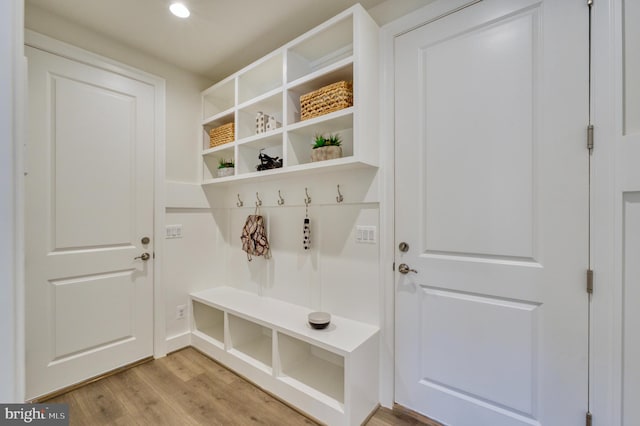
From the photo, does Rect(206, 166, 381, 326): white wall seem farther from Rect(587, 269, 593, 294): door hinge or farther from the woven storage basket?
Rect(587, 269, 593, 294): door hinge

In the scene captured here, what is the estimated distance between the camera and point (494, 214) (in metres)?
1.40

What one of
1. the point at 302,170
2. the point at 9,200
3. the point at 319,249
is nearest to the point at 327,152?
the point at 302,170

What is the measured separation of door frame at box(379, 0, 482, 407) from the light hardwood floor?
0.25 meters

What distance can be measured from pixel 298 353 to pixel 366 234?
0.99 meters

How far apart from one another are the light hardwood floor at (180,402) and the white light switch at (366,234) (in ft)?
3.34

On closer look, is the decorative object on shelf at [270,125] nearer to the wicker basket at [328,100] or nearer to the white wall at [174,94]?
the wicker basket at [328,100]

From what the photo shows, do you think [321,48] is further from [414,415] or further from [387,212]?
[414,415]

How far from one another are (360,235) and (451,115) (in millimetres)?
865

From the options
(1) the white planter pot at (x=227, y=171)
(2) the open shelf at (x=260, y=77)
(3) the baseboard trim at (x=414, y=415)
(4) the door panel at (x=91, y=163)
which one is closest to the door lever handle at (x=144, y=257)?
(4) the door panel at (x=91, y=163)

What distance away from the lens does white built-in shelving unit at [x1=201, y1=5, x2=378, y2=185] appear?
5.19 feet

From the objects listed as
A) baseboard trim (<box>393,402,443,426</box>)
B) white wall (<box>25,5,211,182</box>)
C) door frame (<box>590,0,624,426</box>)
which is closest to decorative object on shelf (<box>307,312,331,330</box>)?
baseboard trim (<box>393,402,443,426</box>)

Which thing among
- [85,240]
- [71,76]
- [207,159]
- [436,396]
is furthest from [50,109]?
[436,396]

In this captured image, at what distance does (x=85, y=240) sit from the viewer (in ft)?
6.49

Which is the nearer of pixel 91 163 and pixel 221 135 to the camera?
pixel 91 163
